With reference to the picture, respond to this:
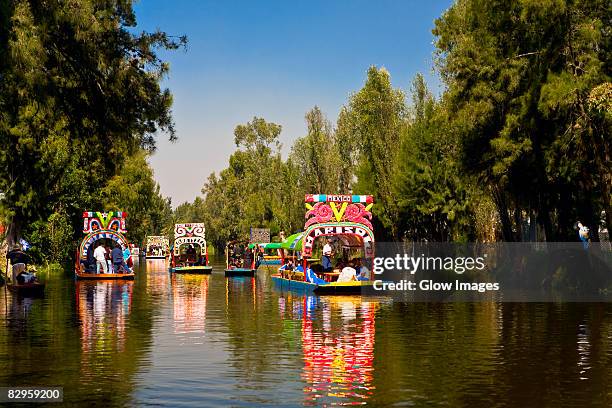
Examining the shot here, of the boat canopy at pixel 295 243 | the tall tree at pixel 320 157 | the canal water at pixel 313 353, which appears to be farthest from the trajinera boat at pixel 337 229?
the tall tree at pixel 320 157

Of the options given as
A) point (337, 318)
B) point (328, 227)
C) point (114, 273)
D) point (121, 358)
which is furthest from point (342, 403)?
point (114, 273)

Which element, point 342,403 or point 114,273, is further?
point 114,273

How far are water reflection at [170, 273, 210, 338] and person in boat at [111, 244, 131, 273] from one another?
6.06 m

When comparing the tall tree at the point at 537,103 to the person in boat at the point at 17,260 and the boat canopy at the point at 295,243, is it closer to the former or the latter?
the boat canopy at the point at 295,243

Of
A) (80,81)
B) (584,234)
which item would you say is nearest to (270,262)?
(584,234)

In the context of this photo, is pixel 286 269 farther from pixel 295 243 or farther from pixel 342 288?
pixel 342 288

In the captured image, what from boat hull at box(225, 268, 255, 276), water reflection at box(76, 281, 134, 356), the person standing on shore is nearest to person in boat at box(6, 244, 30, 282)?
water reflection at box(76, 281, 134, 356)

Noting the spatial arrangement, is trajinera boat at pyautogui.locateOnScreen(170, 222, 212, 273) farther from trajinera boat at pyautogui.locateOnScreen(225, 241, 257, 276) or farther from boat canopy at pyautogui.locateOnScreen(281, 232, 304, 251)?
boat canopy at pyautogui.locateOnScreen(281, 232, 304, 251)

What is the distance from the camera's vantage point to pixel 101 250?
52938mm

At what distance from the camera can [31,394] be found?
1422 cm

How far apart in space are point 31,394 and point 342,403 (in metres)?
4.95

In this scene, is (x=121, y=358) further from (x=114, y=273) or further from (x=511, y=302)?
(x=114, y=273)

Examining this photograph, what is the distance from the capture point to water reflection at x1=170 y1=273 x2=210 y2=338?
24.3m

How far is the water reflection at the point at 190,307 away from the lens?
2434cm
